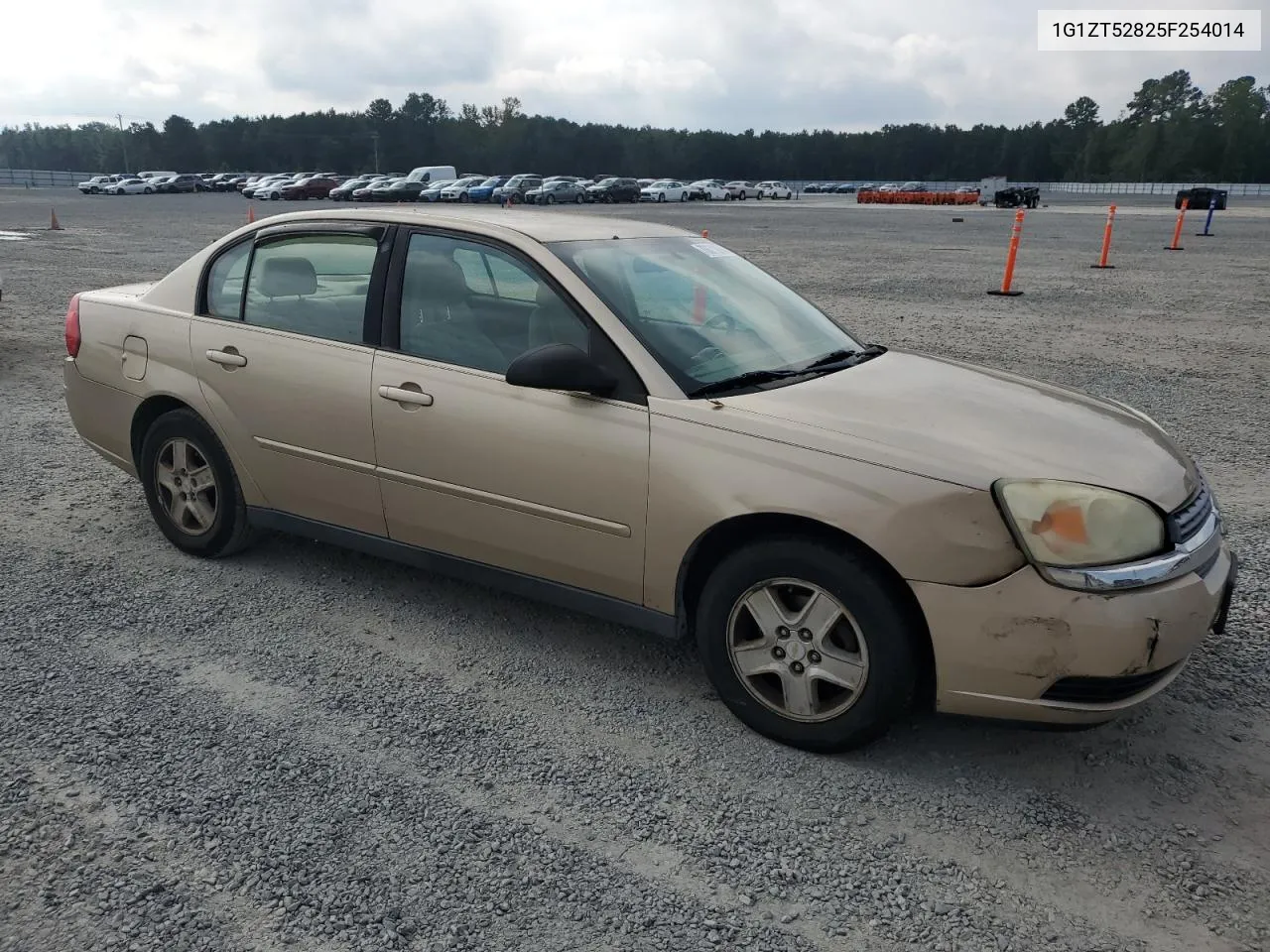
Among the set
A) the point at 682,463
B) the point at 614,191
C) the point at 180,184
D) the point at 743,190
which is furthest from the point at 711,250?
the point at 180,184

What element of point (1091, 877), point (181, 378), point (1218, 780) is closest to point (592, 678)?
point (1091, 877)

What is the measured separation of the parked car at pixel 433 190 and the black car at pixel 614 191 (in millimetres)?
8152

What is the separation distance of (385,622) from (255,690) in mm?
680

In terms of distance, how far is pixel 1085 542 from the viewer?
9.14ft

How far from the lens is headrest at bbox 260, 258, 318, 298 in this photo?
14.1 feet

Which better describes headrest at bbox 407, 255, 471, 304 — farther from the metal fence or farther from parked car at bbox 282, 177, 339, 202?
the metal fence

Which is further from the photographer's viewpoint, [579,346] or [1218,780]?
[579,346]

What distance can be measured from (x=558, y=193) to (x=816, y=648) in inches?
2081

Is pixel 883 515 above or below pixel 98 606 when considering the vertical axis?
above

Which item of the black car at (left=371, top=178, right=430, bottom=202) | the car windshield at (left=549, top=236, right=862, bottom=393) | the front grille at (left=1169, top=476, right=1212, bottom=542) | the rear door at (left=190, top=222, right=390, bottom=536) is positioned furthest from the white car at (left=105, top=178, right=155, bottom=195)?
the front grille at (left=1169, top=476, right=1212, bottom=542)

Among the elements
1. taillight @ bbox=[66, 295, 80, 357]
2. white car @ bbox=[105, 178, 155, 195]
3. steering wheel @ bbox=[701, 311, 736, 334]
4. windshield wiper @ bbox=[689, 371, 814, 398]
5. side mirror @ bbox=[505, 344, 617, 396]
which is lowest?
white car @ bbox=[105, 178, 155, 195]

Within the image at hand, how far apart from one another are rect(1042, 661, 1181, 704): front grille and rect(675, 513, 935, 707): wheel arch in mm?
350

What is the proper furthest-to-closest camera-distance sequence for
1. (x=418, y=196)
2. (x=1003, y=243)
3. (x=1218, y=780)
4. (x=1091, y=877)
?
(x=418, y=196), (x=1003, y=243), (x=1218, y=780), (x=1091, y=877)

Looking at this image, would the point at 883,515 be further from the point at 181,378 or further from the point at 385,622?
the point at 181,378
